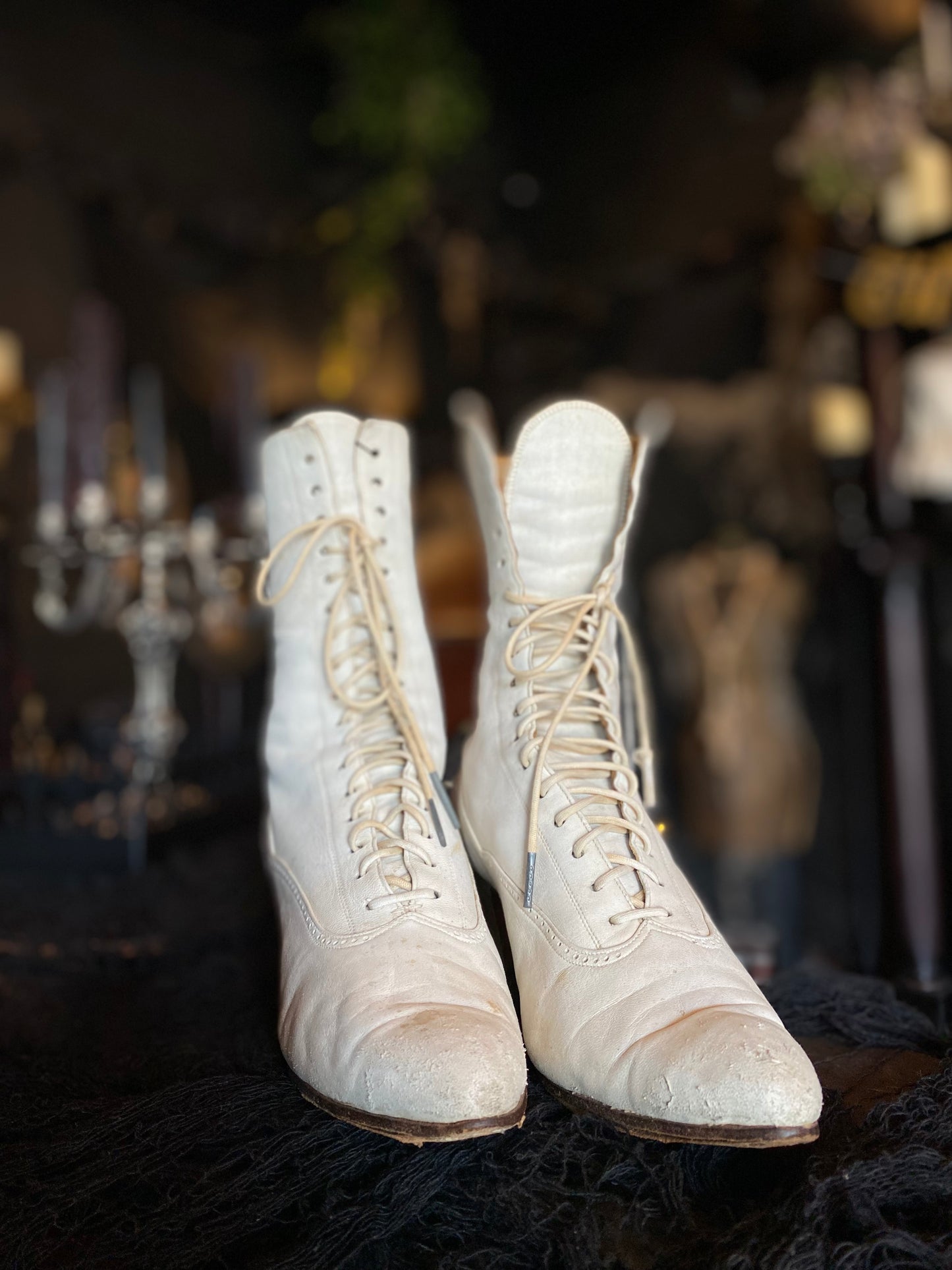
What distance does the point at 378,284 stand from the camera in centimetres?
317

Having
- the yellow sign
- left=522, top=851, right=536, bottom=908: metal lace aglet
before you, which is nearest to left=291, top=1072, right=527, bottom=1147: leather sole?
left=522, top=851, right=536, bottom=908: metal lace aglet

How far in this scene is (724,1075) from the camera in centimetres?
47

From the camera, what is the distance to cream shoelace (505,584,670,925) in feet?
2.06

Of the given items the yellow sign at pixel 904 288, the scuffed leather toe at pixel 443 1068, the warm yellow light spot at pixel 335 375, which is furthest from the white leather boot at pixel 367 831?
the warm yellow light spot at pixel 335 375

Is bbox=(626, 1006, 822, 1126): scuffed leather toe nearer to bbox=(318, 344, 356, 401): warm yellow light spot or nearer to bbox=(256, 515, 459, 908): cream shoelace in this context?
bbox=(256, 515, 459, 908): cream shoelace

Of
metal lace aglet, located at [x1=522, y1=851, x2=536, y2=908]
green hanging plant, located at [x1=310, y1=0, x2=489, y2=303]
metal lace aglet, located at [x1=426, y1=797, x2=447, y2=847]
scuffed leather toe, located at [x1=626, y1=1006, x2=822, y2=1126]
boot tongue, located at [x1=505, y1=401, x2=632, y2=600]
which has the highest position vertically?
green hanging plant, located at [x1=310, y1=0, x2=489, y2=303]

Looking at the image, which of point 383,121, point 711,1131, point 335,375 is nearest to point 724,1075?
point 711,1131

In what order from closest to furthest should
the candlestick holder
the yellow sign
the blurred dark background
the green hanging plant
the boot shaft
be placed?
the boot shaft, the candlestick holder, the blurred dark background, the yellow sign, the green hanging plant

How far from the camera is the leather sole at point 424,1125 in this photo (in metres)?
0.48

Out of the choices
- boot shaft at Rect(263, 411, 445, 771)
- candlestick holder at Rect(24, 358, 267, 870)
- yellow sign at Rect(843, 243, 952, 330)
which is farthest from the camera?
yellow sign at Rect(843, 243, 952, 330)

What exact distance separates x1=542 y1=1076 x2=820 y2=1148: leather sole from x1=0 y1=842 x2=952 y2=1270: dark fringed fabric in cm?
1

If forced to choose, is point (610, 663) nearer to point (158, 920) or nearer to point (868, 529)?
point (158, 920)

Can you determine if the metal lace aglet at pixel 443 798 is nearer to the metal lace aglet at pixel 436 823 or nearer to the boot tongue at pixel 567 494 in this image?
the metal lace aglet at pixel 436 823

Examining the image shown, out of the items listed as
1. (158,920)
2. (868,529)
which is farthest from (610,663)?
(868,529)
